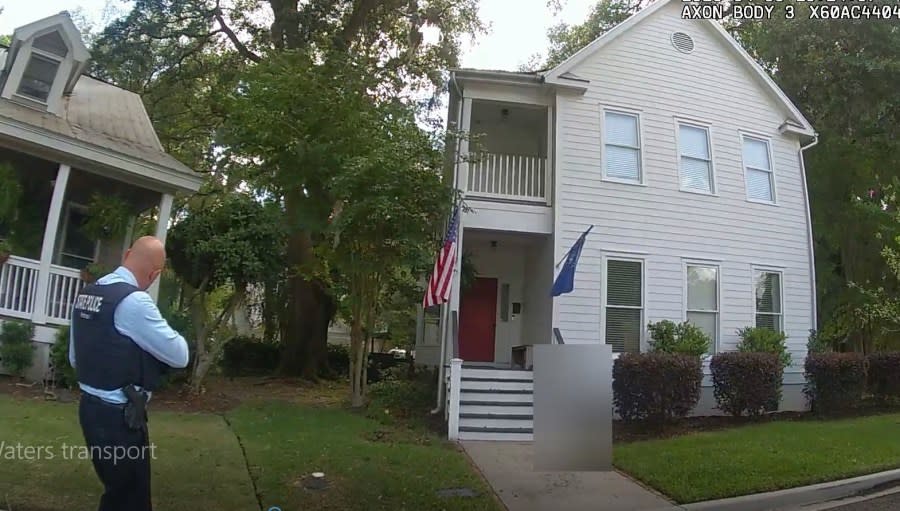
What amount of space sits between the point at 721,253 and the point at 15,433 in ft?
38.3

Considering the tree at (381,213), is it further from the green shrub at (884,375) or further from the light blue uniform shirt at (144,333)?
the green shrub at (884,375)

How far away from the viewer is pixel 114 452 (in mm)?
3168

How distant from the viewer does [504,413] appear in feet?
33.0

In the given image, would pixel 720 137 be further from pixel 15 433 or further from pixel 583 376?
pixel 15 433

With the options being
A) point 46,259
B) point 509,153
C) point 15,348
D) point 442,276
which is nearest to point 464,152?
point 509,153

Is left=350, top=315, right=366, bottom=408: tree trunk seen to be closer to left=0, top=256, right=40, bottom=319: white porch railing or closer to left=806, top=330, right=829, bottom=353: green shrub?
left=0, top=256, right=40, bottom=319: white porch railing

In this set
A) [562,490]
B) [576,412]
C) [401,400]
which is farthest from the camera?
[401,400]

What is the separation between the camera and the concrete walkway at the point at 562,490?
6.23 m

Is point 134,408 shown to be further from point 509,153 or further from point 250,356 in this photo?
point 250,356

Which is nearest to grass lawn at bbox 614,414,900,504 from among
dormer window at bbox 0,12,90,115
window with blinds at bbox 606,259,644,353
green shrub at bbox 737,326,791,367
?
green shrub at bbox 737,326,791,367

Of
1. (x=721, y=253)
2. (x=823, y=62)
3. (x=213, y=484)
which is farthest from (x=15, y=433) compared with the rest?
(x=823, y=62)

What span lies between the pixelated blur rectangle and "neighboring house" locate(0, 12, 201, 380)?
8668 millimetres

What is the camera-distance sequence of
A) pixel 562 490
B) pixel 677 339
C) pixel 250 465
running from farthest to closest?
pixel 677 339
pixel 250 465
pixel 562 490

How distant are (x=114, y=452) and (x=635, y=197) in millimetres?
10805
